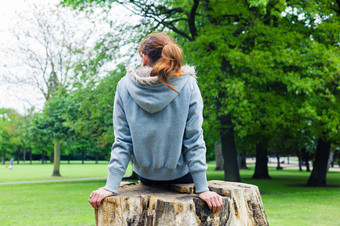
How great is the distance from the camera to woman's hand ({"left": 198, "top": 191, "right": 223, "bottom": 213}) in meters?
2.79

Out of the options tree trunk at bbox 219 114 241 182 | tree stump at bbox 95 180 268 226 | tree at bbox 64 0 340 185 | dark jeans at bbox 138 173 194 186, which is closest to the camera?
tree stump at bbox 95 180 268 226

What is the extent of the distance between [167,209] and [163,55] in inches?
47.7

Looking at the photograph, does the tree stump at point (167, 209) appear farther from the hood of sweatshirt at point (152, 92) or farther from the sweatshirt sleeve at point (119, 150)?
the hood of sweatshirt at point (152, 92)

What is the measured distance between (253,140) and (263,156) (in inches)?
242

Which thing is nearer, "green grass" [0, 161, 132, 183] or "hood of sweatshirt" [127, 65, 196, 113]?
"hood of sweatshirt" [127, 65, 196, 113]

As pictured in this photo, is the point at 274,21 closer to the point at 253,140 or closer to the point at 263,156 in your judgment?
the point at 253,140

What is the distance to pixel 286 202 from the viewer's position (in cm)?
1300

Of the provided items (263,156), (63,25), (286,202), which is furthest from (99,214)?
(63,25)

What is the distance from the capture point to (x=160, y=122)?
2893 millimetres

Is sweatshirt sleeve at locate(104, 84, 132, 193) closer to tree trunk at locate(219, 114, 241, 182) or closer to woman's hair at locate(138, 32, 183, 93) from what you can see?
woman's hair at locate(138, 32, 183, 93)

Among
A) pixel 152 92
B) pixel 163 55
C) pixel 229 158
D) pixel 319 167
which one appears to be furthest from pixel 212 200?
pixel 319 167

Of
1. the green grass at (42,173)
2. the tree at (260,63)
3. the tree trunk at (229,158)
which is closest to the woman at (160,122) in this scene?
the tree at (260,63)

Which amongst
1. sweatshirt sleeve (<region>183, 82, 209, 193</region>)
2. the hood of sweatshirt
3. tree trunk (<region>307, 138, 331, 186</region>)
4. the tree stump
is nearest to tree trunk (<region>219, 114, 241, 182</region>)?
tree trunk (<region>307, 138, 331, 186</region>)

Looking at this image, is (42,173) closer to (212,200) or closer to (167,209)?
(167,209)
